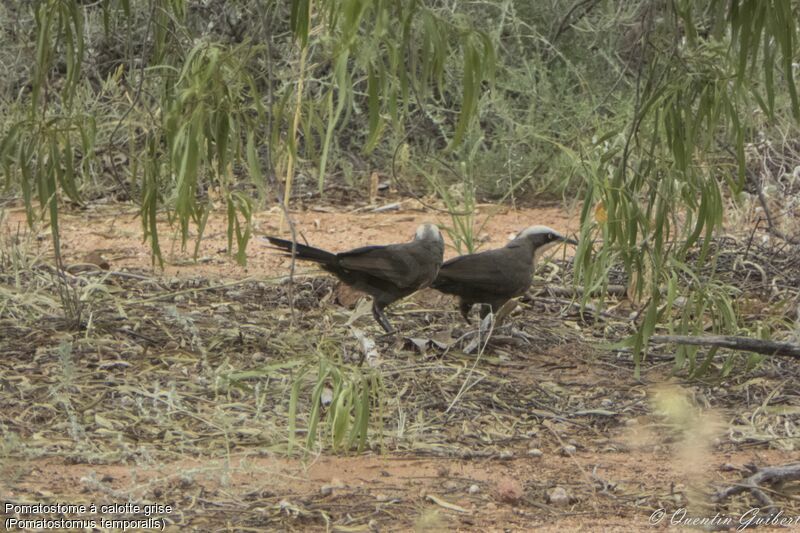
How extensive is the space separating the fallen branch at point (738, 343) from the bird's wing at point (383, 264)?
184cm

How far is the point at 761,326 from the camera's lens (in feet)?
19.9

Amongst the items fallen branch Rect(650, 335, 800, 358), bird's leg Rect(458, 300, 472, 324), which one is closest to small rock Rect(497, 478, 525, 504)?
fallen branch Rect(650, 335, 800, 358)

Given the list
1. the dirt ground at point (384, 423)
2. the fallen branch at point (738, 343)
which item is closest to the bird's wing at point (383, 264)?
Result: the dirt ground at point (384, 423)

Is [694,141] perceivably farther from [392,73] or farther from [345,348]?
[345,348]

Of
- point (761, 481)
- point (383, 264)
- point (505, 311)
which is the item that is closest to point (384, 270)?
point (383, 264)

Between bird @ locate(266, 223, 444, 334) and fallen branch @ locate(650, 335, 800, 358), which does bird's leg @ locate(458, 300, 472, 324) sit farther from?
fallen branch @ locate(650, 335, 800, 358)

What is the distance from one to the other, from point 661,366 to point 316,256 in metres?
1.70

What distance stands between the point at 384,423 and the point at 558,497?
1.01m

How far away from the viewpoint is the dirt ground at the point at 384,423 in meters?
4.06

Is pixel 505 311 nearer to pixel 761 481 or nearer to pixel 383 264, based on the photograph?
pixel 383 264

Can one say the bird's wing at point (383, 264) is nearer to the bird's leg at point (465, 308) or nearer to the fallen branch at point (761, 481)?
the bird's leg at point (465, 308)

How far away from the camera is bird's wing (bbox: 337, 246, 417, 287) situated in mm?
6477

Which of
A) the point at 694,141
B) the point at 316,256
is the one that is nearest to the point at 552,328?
the point at 316,256

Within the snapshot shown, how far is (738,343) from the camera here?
16.4 feet
